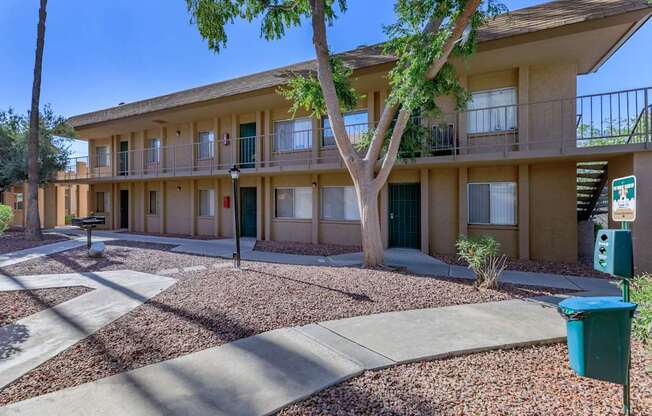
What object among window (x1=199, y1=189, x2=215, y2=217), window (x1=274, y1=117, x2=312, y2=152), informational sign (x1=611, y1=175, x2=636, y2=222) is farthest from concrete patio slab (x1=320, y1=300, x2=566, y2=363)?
window (x1=199, y1=189, x2=215, y2=217)

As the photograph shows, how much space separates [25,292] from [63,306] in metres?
1.49

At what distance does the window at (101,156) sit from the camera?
2097 cm

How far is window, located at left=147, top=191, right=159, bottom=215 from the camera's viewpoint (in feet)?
61.8

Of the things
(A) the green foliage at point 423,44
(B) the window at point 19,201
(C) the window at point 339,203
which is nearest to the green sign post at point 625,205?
(A) the green foliage at point 423,44

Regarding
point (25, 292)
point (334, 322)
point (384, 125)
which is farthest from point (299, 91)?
point (25, 292)

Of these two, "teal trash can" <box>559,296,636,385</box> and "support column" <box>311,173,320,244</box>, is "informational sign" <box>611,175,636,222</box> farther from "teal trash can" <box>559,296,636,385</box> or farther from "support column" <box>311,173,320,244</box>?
"support column" <box>311,173,320,244</box>

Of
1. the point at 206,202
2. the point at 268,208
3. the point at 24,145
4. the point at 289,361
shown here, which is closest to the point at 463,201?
the point at 268,208

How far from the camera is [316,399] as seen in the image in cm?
303

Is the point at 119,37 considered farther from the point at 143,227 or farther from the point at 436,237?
the point at 436,237

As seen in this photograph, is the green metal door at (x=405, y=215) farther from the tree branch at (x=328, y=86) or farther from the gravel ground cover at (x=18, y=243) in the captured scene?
the gravel ground cover at (x=18, y=243)

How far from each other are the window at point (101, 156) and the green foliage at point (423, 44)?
19.0 meters

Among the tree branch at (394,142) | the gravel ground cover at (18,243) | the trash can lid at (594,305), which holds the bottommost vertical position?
the gravel ground cover at (18,243)

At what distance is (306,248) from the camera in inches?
492

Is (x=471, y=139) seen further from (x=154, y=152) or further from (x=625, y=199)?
(x=154, y=152)
